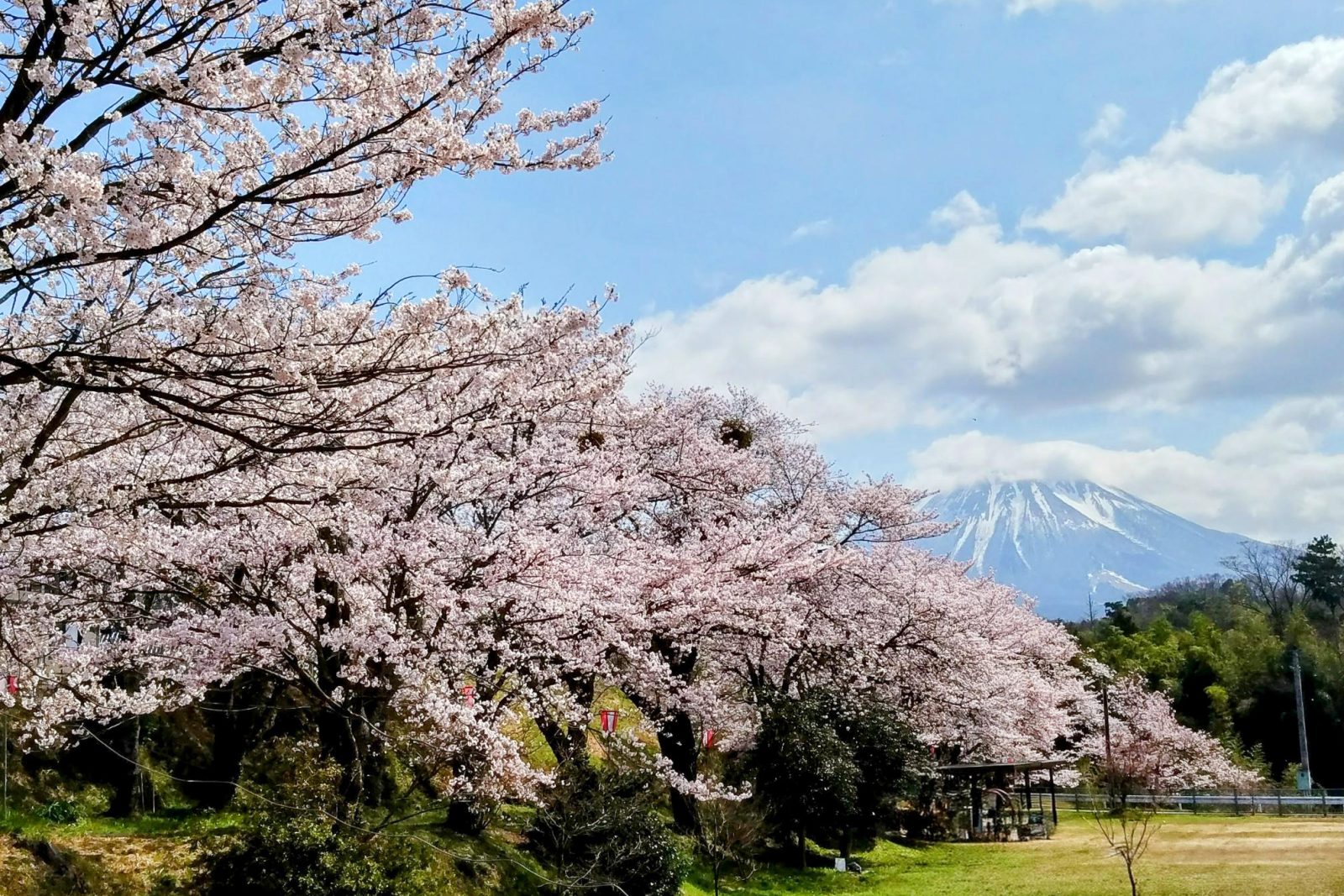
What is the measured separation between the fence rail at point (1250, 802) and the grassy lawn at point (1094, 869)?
631 cm

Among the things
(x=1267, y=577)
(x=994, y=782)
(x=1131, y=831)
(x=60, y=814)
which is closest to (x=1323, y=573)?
(x=1267, y=577)

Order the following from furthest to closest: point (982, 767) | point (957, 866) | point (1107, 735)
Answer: point (1107, 735), point (982, 767), point (957, 866)

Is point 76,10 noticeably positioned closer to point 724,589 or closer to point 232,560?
point 232,560

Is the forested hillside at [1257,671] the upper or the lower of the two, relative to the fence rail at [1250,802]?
upper

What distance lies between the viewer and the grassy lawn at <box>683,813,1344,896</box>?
643 inches

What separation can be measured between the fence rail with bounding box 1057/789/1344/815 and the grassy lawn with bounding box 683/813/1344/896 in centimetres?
631

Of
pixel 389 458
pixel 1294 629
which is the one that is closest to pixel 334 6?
pixel 389 458

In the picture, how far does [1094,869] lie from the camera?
19.5 meters

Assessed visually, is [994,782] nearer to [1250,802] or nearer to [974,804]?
[974,804]

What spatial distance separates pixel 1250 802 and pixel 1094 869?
729 inches

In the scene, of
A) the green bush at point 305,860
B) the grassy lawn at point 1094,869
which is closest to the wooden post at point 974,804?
the grassy lawn at point 1094,869

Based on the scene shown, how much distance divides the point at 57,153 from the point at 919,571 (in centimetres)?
1947

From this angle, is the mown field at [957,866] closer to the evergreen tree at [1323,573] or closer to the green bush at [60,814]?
the green bush at [60,814]

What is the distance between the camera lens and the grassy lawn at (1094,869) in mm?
16344
